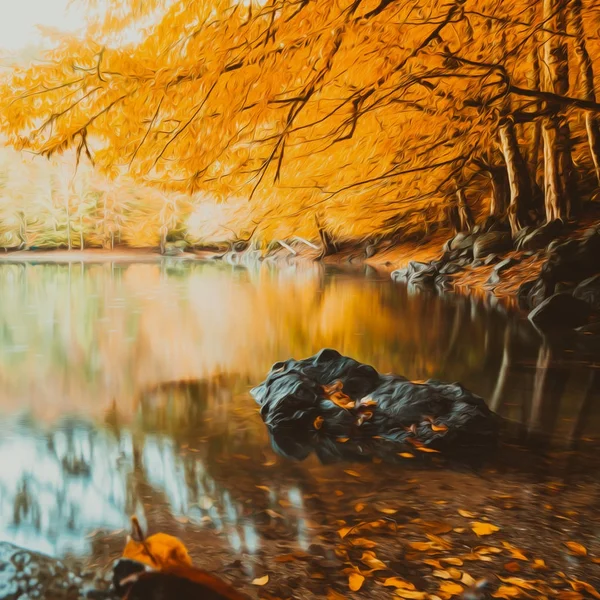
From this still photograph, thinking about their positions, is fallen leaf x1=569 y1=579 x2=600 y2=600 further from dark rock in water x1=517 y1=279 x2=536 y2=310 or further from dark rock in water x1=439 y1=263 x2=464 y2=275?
dark rock in water x1=439 y1=263 x2=464 y2=275

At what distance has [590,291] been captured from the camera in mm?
9898

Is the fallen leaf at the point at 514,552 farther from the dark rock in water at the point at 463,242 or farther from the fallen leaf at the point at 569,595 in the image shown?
the dark rock in water at the point at 463,242

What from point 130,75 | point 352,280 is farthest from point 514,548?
point 352,280

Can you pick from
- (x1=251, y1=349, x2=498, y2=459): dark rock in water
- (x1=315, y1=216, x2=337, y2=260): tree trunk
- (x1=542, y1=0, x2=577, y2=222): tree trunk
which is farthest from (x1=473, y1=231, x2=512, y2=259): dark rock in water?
(x1=315, y1=216, x2=337, y2=260): tree trunk

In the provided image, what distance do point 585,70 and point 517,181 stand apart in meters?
5.71

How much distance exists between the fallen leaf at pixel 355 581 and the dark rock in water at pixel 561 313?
25.0 ft

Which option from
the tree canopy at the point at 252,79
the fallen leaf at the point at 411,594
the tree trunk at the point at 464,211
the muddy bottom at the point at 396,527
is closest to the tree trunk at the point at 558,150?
the tree canopy at the point at 252,79

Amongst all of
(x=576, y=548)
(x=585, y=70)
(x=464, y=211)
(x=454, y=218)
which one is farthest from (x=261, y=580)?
(x=454, y=218)

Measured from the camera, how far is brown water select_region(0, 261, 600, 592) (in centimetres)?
299

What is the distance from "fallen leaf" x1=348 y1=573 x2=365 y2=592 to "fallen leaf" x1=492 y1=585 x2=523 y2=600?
525mm

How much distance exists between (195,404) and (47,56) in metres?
3.97

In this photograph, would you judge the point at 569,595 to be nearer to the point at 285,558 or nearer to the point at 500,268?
the point at 285,558

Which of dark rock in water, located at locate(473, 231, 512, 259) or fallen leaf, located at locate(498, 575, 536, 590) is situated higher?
dark rock in water, located at locate(473, 231, 512, 259)

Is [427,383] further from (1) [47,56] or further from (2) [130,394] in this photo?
(1) [47,56]
